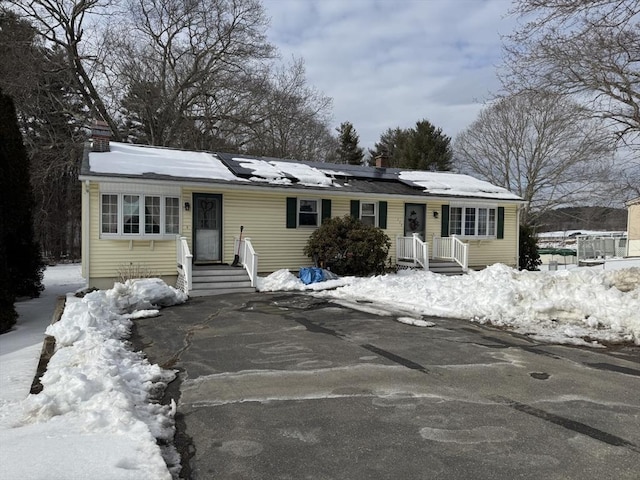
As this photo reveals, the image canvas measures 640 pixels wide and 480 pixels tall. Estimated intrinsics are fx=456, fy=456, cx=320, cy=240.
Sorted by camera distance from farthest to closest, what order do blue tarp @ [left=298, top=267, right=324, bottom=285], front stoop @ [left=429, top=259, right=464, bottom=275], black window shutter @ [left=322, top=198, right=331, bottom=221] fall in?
1. front stoop @ [left=429, top=259, right=464, bottom=275]
2. black window shutter @ [left=322, top=198, right=331, bottom=221]
3. blue tarp @ [left=298, top=267, right=324, bottom=285]

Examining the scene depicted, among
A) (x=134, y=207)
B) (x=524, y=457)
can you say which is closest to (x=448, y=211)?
(x=134, y=207)

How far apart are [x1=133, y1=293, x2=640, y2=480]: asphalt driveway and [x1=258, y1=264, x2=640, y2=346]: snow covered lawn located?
827 millimetres

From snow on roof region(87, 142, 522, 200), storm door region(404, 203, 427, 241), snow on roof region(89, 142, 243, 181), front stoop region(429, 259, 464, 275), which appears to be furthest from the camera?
storm door region(404, 203, 427, 241)

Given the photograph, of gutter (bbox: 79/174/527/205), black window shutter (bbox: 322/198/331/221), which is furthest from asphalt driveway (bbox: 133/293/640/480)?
black window shutter (bbox: 322/198/331/221)

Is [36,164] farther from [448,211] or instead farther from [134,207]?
[448,211]

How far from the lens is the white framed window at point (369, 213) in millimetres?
16109

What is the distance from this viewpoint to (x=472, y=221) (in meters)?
17.9

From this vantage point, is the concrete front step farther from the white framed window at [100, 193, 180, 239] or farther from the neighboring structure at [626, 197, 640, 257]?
the neighboring structure at [626, 197, 640, 257]

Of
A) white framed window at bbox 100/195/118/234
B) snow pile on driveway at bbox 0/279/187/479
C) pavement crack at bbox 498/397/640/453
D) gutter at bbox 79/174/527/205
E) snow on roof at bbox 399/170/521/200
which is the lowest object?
pavement crack at bbox 498/397/640/453

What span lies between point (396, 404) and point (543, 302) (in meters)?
5.61

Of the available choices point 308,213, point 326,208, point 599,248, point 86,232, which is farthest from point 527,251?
point 86,232

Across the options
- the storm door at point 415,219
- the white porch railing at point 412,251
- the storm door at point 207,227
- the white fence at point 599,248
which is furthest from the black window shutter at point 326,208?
the white fence at point 599,248

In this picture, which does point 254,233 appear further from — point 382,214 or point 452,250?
point 452,250

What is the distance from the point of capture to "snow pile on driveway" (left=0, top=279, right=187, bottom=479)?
9.56ft
